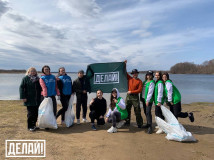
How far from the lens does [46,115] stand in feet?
16.7

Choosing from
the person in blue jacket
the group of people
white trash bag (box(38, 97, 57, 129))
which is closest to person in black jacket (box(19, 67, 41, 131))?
the group of people

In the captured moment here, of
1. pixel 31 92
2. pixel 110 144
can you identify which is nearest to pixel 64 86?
pixel 31 92

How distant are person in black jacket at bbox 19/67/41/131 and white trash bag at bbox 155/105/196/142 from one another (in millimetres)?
3839

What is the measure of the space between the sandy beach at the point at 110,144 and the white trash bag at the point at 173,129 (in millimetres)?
144

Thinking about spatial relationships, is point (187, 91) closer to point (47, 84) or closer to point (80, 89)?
point (80, 89)

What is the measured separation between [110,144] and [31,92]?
9.56 ft

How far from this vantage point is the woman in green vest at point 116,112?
17.2ft

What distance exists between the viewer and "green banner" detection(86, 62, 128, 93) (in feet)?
20.4

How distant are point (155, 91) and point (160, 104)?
0.42 meters

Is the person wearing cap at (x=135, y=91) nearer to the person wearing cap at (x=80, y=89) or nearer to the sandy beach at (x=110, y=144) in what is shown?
the sandy beach at (x=110, y=144)

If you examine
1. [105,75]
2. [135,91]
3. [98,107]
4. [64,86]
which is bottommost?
[98,107]

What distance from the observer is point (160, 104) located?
5.04m

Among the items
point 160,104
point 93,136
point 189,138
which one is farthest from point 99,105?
point 189,138

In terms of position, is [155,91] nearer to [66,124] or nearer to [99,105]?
[99,105]
